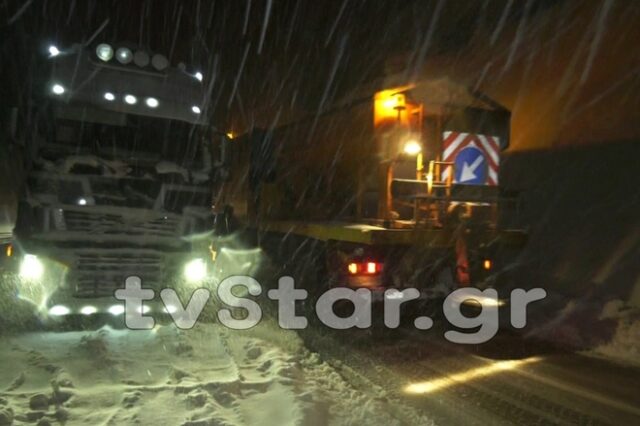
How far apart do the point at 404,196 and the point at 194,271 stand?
9.86 ft

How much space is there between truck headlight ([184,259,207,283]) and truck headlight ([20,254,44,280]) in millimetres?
1709

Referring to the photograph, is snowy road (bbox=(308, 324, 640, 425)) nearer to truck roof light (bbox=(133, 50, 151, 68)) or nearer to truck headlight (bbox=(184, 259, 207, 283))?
truck headlight (bbox=(184, 259, 207, 283))

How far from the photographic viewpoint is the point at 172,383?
16.5 ft

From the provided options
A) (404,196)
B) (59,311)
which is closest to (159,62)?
(59,311)

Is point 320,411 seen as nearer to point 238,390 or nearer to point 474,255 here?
point 238,390

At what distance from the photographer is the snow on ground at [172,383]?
4.35 metres

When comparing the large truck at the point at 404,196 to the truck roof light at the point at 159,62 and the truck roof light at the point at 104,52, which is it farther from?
the truck roof light at the point at 104,52

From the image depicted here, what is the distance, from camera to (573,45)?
10844mm

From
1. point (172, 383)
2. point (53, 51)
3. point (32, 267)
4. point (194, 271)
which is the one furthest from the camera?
point (53, 51)

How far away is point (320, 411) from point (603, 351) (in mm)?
4464

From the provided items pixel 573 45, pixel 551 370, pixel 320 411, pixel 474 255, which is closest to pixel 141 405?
pixel 320 411

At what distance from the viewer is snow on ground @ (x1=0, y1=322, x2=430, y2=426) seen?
435 centimetres

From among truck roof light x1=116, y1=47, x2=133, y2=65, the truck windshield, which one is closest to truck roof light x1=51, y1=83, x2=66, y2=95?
the truck windshield

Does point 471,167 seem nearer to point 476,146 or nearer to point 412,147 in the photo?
point 476,146
